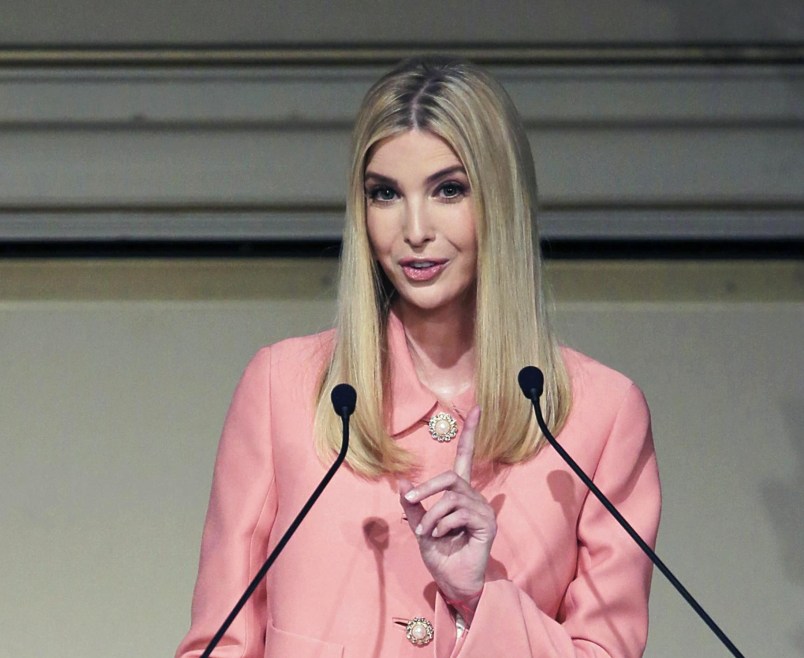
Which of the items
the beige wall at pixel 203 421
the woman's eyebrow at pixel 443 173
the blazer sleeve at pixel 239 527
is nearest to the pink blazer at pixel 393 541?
the blazer sleeve at pixel 239 527

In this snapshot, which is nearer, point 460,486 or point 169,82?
point 460,486

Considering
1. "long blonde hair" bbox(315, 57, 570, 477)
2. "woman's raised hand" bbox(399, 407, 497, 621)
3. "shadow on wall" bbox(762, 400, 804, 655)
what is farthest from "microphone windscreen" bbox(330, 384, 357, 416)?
"shadow on wall" bbox(762, 400, 804, 655)

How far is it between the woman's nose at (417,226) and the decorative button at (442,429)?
0.23 m

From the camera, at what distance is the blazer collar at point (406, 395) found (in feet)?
6.69

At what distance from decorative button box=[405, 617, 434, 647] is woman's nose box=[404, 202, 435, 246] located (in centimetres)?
44

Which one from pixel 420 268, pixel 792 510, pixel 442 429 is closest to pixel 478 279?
pixel 420 268

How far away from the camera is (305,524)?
198 centimetres

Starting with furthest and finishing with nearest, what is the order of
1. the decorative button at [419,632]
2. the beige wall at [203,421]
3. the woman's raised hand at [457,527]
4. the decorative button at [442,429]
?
the beige wall at [203,421] < the decorative button at [442,429] < the decorative button at [419,632] < the woman's raised hand at [457,527]

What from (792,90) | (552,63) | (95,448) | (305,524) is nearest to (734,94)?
(792,90)

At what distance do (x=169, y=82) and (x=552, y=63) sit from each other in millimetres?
757

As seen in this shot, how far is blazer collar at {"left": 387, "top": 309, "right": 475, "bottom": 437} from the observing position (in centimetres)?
204

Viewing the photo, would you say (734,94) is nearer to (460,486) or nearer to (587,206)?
(587,206)

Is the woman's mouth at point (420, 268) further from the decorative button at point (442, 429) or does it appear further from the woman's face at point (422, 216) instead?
the decorative button at point (442, 429)

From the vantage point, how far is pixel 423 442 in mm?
2037
